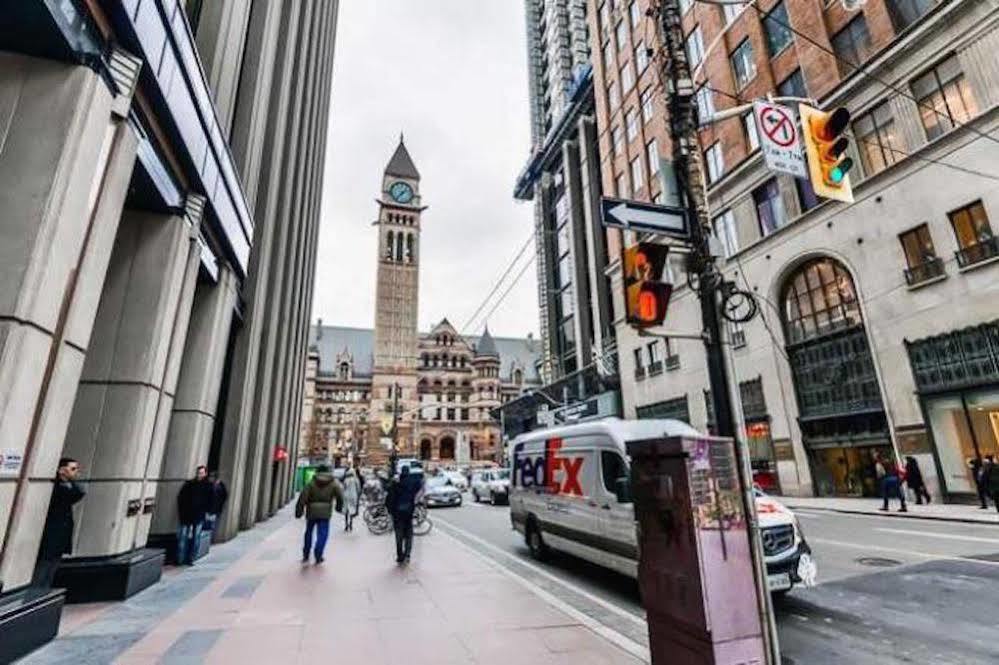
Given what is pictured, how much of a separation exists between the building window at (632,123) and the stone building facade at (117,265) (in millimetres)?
28190

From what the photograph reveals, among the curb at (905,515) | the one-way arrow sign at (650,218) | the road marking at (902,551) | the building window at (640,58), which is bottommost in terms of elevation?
the road marking at (902,551)

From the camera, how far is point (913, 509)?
16.0 meters

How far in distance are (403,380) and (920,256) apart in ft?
240

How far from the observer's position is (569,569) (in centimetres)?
973

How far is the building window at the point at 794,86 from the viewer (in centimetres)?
2397

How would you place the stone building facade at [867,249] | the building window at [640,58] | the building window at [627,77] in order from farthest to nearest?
the building window at [627,77] < the building window at [640,58] < the stone building facade at [867,249]

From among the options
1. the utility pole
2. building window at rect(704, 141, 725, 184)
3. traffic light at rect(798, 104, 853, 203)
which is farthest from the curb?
building window at rect(704, 141, 725, 184)

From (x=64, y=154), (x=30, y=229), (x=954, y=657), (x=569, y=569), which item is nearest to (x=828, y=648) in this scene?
(x=954, y=657)

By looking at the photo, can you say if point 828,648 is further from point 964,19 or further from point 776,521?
point 964,19

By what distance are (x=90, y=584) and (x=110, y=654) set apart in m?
2.81

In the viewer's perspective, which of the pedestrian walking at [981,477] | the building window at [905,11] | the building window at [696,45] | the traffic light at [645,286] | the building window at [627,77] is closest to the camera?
the traffic light at [645,286]

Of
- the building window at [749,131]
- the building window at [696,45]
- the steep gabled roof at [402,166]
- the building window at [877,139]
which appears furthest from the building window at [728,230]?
the steep gabled roof at [402,166]

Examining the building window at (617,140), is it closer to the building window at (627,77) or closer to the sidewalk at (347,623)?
the building window at (627,77)

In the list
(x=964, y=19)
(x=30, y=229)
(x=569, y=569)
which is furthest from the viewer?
(x=964, y=19)
